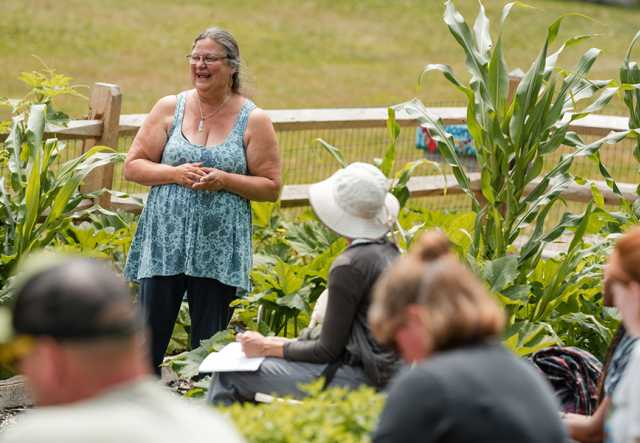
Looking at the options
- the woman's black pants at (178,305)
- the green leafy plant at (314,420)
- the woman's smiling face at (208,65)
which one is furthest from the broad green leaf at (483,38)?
the green leafy plant at (314,420)

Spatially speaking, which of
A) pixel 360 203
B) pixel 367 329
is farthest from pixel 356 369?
pixel 360 203

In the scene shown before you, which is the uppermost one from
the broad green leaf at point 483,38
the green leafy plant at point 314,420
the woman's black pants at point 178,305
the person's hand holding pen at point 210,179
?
the broad green leaf at point 483,38

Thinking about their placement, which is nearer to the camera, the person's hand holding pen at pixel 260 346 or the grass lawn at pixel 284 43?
the person's hand holding pen at pixel 260 346

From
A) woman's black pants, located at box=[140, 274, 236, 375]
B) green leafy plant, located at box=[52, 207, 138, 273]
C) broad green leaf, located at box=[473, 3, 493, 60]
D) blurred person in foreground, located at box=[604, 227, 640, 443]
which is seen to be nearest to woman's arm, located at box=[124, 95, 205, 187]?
woman's black pants, located at box=[140, 274, 236, 375]

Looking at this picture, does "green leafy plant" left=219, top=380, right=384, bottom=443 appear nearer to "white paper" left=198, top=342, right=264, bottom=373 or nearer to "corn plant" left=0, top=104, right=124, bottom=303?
"white paper" left=198, top=342, right=264, bottom=373

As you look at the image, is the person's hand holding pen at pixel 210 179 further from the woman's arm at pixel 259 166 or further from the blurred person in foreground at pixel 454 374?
the blurred person in foreground at pixel 454 374

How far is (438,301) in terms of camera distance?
280cm

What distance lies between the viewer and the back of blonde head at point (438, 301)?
278 centimetres

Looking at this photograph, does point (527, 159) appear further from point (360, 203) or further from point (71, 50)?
point (71, 50)

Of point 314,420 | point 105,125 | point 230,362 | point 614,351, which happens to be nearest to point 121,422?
point 314,420

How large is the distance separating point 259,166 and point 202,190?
10.5 inches

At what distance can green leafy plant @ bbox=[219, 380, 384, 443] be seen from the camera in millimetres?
3322

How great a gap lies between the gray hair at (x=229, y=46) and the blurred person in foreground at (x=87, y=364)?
9.68 feet

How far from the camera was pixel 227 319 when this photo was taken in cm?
557
